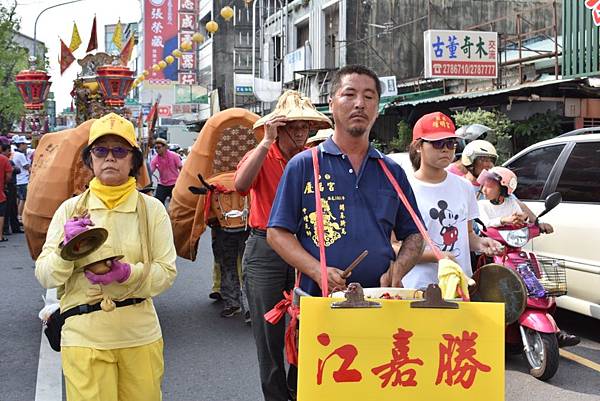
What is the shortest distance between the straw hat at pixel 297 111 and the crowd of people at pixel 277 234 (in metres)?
0.18

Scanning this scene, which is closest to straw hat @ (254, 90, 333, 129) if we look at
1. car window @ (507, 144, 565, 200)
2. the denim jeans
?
the denim jeans

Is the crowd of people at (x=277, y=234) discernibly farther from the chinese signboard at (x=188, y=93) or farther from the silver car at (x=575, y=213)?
the chinese signboard at (x=188, y=93)

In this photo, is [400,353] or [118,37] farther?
[118,37]

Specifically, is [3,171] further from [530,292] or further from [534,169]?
[530,292]

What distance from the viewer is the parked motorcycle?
5.18 meters

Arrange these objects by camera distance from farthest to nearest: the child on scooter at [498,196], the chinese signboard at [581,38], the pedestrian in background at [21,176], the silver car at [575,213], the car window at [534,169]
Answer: the pedestrian in background at [21,176] → the chinese signboard at [581,38] → the car window at [534,169] → the silver car at [575,213] → the child on scooter at [498,196]

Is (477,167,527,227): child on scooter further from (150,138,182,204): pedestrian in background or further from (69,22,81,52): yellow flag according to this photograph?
(69,22,81,52): yellow flag

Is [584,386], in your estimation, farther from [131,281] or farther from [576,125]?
→ [576,125]

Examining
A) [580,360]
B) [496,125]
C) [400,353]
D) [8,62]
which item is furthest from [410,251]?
[8,62]

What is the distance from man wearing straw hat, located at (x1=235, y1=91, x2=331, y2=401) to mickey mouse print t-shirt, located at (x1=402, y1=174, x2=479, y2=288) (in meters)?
0.75

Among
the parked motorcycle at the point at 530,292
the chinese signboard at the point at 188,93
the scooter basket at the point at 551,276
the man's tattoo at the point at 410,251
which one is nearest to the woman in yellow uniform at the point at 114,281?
the man's tattoo at the point at 410,251

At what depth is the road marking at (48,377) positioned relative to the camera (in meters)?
5.21

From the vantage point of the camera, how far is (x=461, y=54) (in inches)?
637

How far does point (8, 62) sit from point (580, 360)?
3466cm
